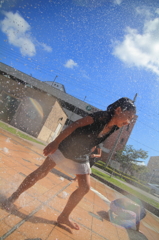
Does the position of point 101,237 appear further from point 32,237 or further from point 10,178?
point 10,178

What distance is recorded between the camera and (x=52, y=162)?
190cm

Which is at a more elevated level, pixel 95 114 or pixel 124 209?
pixel 95 114

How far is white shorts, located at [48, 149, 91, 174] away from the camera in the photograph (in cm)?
183

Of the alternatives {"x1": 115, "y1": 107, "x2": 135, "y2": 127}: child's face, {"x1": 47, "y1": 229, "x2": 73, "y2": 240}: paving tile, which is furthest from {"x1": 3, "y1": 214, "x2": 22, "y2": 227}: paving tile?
{"x1": 115, "y1": 107, "x2": 135, "y2": 127}: child's face

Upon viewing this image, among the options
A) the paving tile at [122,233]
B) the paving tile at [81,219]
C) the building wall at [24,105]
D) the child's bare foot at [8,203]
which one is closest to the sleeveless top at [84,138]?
the child's bare foot at [8,203]

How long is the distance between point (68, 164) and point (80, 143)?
0.33 metres

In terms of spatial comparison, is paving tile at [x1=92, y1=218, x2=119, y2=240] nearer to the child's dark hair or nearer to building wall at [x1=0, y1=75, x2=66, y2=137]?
the child's dark hair

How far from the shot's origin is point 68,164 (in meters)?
1.88

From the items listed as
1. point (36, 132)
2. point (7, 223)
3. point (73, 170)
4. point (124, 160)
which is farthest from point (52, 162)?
point (124, 160)

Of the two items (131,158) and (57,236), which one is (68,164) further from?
(131,158)

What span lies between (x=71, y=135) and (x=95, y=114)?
14.7 inches

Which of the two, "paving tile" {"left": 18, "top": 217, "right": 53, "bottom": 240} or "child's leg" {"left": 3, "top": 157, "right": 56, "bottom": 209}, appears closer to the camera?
"paving tile" {"left": 18, "top": 217, "right": 53, "bottom": 240}

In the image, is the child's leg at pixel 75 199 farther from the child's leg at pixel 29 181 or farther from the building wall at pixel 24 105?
the building wall at pixel 24 105

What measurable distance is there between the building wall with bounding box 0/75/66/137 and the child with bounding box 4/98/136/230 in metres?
13.8
